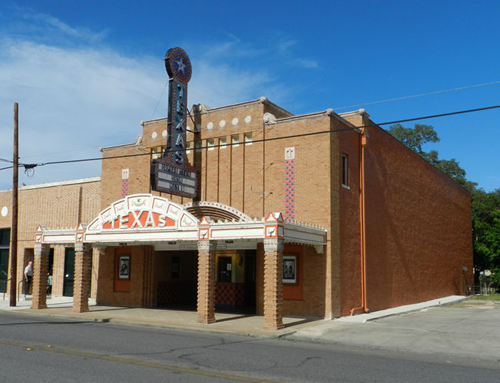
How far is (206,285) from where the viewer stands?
17391 millimetres

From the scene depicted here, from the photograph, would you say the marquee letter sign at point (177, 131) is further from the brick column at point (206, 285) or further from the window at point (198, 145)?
the brick column at point (206, 285)

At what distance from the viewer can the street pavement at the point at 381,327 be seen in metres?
12.9

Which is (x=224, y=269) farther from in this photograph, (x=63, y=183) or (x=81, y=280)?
(x=63, y=183)

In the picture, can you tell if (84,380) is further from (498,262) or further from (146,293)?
(498,262)

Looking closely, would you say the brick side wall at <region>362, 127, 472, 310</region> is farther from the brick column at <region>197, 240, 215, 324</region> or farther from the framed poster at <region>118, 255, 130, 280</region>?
the framed poster at <region>118, 255, 130, 280</region>

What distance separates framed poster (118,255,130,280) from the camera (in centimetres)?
2381

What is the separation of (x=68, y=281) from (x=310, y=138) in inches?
649

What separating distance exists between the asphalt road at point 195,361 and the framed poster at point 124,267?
913 centimetres

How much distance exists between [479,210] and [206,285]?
48790mm

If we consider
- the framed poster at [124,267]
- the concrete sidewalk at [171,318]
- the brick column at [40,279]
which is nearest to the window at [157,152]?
the framed poster at [124,267]

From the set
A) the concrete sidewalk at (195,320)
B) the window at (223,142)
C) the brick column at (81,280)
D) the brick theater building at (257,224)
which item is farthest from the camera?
the window at (223,142)

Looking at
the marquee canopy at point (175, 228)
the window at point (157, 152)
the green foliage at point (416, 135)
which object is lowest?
the marquee canopy at point (175, 228)

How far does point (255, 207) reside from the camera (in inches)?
801

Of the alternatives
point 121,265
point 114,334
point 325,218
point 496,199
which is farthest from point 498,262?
point 114,334
